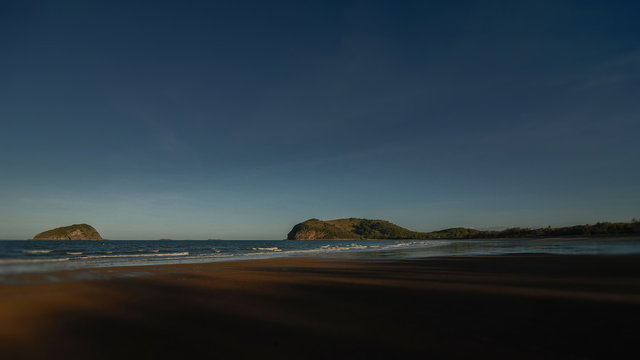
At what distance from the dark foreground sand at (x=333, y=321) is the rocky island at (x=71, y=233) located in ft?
590

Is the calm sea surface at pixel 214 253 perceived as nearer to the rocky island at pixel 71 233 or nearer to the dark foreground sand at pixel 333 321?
the dark foreground sand at pixel 333 321

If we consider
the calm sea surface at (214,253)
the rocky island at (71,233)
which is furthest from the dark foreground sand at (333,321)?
the rocky island at (71,233)

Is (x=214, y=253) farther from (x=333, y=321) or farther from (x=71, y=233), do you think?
(x=71, y=233)

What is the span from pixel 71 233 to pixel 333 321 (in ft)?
624

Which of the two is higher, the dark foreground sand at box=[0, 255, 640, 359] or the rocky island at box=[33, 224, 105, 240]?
the rocky island at box=[33, 224, 105, 240]

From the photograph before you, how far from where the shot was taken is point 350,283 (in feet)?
37.0

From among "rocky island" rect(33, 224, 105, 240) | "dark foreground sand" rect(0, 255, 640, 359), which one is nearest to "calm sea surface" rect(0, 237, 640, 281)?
"dark foreground sand" rect(0, 255, 640, 359)

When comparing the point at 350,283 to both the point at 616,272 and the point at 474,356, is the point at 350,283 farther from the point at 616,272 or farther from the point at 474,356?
the point at 616,272

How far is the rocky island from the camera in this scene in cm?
14588

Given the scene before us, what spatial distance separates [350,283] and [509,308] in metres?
5.55

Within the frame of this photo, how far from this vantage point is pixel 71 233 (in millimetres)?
149625

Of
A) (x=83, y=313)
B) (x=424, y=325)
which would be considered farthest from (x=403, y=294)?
(x=83, y=313)

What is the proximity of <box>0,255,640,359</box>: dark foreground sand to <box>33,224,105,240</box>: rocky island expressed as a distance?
180m

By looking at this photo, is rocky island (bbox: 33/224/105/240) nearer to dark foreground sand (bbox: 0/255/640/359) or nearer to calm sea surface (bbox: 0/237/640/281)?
calm sea surface (bbox: 0/237/640/281)
